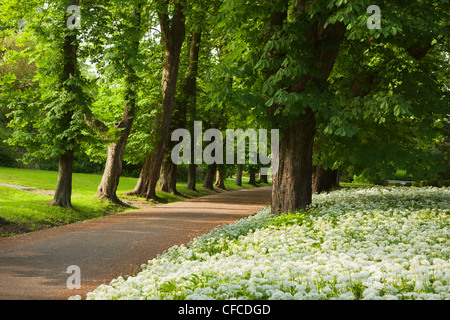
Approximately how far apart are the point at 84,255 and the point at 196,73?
19424 millimetres

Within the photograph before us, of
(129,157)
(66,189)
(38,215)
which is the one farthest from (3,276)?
(129,157)

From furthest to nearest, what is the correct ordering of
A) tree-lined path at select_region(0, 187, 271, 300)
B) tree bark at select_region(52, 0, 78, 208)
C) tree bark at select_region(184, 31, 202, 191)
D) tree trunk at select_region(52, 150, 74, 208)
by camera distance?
tree bark at select_region(184, 31, 202, 191) → tree trunk at select_region(52, 150, 74, 208) → tree bark at select_region(52, 0, 78, 208) → tree-lined path at select_region(0, 187, 271, 300)

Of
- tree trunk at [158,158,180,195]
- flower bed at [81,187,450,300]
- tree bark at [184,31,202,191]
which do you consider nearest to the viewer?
flower bed at [81,187,450,300]

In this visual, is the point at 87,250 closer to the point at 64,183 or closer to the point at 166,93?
the point at 64,183

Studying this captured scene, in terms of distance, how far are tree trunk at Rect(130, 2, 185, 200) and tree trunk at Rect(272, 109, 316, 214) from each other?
10.7 meters

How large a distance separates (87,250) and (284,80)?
6.42m

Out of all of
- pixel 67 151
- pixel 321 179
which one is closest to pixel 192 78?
pixel 321 179

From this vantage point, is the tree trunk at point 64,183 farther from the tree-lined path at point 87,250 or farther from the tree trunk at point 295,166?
the tree trunk at point 295,166

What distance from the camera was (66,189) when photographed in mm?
14766

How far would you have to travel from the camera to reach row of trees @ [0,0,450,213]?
10.2m

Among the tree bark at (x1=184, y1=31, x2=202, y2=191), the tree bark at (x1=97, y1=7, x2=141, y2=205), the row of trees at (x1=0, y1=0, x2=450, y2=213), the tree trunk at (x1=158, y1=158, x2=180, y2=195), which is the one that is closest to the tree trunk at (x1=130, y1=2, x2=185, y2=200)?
the row of trees at (x1=0, y1=0, x2=450, y2=213)

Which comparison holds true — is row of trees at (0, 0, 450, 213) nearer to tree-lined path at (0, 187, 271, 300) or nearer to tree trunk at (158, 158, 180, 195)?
tree-lined path at (0, 187, 271, 300)

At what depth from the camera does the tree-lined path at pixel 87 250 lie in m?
6.73
